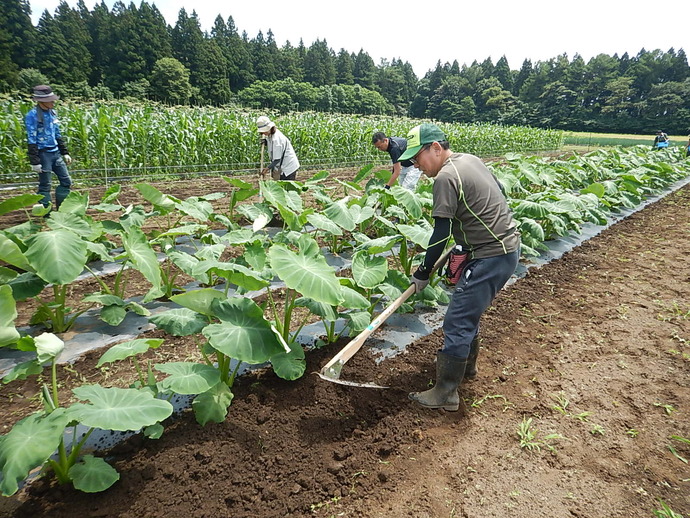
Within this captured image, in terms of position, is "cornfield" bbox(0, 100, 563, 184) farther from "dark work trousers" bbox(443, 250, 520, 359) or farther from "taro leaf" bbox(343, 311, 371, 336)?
"dark work trousers" bbox(443, 250, 520, 359)

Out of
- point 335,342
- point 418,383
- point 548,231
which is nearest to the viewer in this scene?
point 418,383

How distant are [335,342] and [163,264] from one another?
229 centimetres

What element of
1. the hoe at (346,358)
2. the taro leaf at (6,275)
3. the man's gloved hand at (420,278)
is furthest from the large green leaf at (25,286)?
the man's gloved hand at (420,278)

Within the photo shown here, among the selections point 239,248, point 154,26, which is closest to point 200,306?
point 239,248

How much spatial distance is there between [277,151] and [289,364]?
12.8ft

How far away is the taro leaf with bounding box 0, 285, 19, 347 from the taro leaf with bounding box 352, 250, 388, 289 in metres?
1.66

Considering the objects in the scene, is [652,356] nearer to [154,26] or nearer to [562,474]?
[562,474]

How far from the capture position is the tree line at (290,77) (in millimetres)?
35281

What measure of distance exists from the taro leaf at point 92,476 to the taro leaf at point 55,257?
0.94m

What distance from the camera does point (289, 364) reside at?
211 centimetres

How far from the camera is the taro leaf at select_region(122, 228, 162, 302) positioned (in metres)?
2.27

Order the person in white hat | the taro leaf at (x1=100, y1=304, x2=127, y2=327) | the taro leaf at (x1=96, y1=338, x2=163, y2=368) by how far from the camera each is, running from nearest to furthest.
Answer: the taro leaf at (x1=96, y1=338, x2=163, y2=368) → the taro leaf at (x1=100, y1=304, x2=127, y2=327) → the person in white hat

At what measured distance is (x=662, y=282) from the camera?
13.5 ft

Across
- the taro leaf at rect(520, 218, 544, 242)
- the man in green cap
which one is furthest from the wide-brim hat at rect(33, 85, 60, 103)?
the taro leaf at rect(520, 218, 544, 242)
